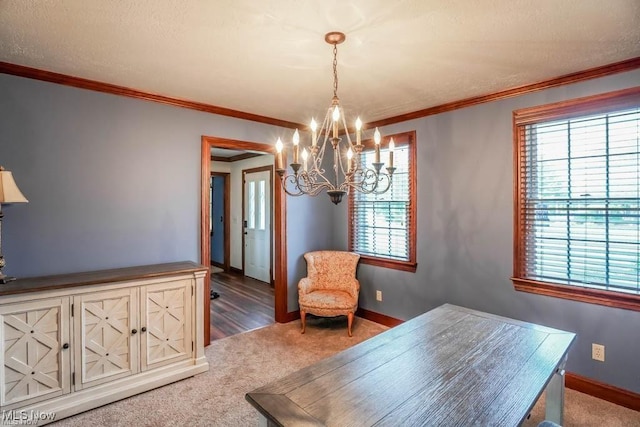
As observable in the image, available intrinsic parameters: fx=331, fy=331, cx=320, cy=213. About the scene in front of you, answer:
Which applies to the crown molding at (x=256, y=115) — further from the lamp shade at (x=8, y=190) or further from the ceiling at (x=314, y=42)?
the lamp shade at (x=8, y=190)

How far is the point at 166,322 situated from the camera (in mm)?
2707

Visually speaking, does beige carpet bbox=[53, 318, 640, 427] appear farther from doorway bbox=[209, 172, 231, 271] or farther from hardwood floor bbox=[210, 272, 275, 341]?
doorway bbox=[209, 172, 231, 271]

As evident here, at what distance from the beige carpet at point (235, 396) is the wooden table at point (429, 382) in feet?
2.49

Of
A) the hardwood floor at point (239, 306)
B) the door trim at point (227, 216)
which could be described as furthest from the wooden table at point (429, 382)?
the door trim at point (227, 216)

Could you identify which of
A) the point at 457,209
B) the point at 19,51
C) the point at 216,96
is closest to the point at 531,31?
the point at 457,209

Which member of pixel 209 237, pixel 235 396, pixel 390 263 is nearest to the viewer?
pixel 235 396

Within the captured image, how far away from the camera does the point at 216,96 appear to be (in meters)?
3.11

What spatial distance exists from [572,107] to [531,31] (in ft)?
3.33

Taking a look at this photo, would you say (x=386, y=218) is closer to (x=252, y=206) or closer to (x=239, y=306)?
(x=239, y=306)

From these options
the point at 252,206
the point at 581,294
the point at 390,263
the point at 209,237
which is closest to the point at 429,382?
the point at 581,294

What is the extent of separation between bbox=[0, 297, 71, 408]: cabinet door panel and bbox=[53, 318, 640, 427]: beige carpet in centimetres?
27

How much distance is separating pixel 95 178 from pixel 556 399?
12.1ft

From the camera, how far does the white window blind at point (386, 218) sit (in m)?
3.82

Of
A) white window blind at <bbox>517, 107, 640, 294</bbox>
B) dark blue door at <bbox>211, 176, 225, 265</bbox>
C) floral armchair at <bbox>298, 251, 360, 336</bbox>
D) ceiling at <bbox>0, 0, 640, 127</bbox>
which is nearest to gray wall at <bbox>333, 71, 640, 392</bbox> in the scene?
white window blind at <bbox>517, 107, 640, 294</bbox>
